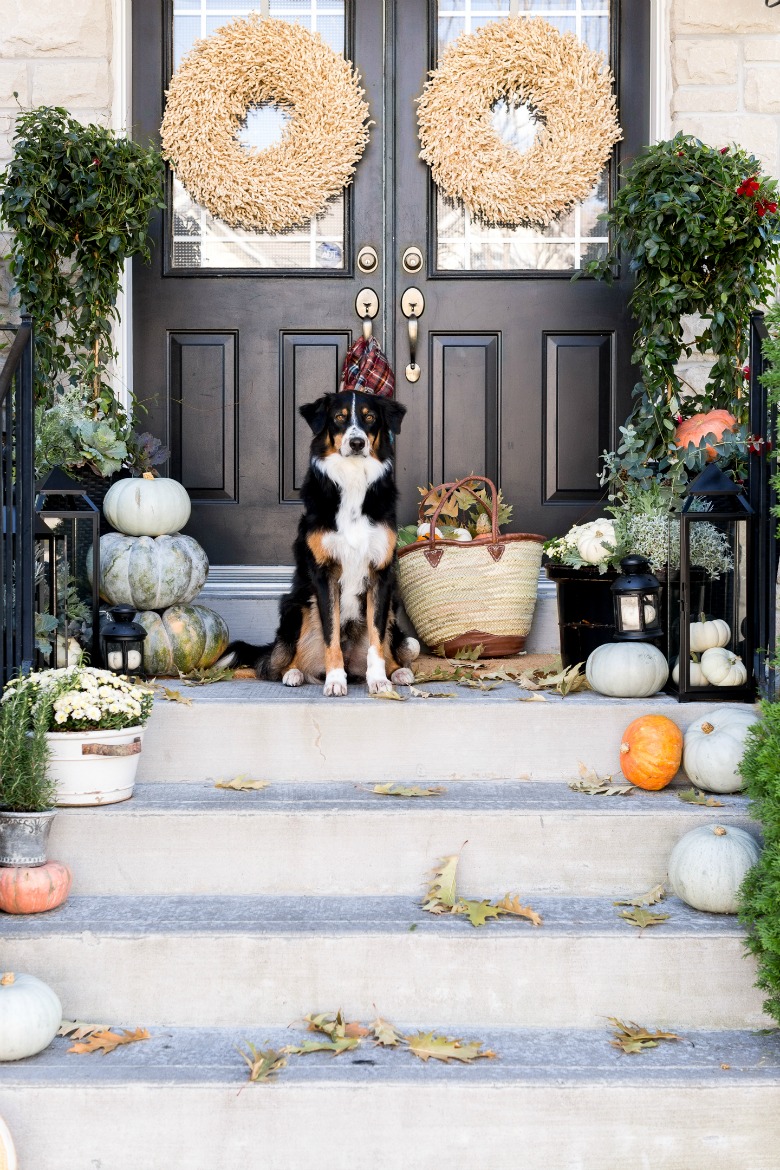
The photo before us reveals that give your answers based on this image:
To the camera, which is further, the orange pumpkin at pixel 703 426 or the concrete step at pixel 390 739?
the orange pumpkin at pixel 703 426

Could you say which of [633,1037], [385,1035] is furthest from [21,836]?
[633,1037]

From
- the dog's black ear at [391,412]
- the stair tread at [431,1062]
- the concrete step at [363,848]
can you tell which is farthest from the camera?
the dog's black ear at [391,412]

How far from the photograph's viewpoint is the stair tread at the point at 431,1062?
6.63ft

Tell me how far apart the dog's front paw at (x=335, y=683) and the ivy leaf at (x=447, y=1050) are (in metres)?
1.29

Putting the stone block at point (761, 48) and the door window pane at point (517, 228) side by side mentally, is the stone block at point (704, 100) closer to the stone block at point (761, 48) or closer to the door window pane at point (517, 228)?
the stone block at point (761, 48)

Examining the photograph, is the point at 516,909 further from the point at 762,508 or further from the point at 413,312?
the point at 413,312

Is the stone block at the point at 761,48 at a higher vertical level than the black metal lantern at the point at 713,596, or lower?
A: higher

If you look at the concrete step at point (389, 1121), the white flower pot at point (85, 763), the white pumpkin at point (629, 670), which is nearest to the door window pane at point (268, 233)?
the white pumpkin at point (629, 670)

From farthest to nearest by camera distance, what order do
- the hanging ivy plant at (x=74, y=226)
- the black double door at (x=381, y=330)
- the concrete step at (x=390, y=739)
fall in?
the black double door at (x=381, y=330), the hanging ivy plant at (x=74, y=226), the concrete step at (x=390, y=739)

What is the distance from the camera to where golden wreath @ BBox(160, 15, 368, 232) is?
432 centimetres

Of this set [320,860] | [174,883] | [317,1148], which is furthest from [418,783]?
[317,1148]

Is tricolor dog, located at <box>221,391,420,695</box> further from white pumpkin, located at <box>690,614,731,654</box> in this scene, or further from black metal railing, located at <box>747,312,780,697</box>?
black metal railing, located at <box>747,312,780,697</box>

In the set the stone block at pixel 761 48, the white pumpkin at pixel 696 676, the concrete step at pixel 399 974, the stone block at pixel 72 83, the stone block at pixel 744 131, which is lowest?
the concrete step at pixel 399 974

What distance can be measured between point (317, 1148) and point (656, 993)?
0.78m
